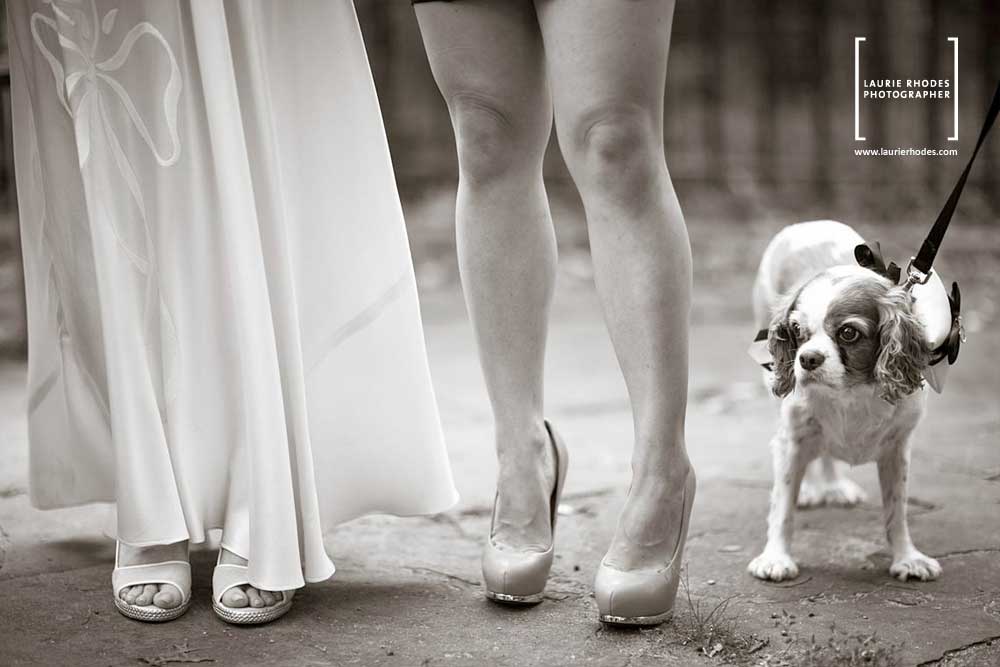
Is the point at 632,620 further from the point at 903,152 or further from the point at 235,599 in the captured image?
the point at 903,152

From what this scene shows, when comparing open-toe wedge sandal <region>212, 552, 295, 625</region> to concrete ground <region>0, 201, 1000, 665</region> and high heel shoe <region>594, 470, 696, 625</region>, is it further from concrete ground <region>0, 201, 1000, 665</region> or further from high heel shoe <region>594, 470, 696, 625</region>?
high heel shoe <region>594, 470, 696, 625</region>

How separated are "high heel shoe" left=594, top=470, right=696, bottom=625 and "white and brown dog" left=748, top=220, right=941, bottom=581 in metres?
0.34

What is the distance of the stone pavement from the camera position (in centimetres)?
171

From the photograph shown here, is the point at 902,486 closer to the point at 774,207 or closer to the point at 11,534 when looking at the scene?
the point at 11,534

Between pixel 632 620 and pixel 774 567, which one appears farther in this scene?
pixel 774 567

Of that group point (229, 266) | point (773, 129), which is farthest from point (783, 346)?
point (773, 129)

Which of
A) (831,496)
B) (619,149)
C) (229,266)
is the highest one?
(619,149)

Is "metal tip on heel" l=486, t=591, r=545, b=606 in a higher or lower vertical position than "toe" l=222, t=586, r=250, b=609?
lower

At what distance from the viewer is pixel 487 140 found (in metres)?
1.80

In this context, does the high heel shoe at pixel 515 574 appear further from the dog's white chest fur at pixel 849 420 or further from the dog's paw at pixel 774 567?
the dog's white chest fur at pixel 849 420

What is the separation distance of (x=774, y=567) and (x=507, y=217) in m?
0.83

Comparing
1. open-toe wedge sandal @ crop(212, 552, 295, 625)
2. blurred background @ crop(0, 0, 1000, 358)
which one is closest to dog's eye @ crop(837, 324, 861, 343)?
open-toe wedge sandal @ crop(212, 552, 295, 625)

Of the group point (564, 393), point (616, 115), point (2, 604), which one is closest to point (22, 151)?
point (2, 604)

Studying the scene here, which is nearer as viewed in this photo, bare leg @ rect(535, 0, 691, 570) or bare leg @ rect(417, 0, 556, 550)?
bare leg @ rect(535, 0, 691, 570)
